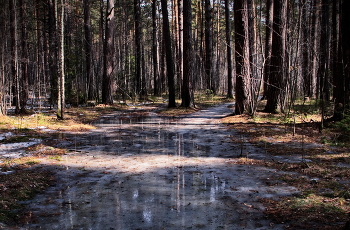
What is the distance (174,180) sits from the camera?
18.0 ft

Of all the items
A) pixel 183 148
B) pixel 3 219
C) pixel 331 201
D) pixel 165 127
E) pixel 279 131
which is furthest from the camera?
pixel 165 127

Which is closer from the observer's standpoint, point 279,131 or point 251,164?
point 251,164

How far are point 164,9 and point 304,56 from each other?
1255 cm

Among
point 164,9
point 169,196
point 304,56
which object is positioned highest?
point 164,9

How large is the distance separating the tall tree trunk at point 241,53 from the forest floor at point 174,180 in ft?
11.6

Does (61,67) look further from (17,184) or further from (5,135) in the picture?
(17,184)

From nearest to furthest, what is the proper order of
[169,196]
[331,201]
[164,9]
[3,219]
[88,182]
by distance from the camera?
[3,219] < [331,201] < [169,196] < [88,182] < [164,9]

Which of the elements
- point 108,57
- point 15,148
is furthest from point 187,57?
point 15,148

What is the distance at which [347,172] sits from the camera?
5566 mm

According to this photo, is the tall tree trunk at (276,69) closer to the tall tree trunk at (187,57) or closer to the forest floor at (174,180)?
the forest floor at (174,180)

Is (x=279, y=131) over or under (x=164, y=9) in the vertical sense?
under

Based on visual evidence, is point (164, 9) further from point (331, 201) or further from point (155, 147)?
point (331, 201)

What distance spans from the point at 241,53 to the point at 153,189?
32.6 ft

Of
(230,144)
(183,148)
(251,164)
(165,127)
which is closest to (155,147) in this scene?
(183,148)
